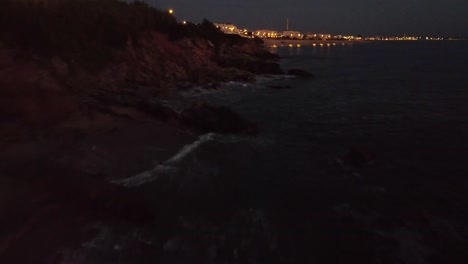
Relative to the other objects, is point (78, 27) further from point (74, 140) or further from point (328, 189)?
point (328, 189)

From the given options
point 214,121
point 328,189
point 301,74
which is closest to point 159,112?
point 214,121

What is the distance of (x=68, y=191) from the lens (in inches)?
655

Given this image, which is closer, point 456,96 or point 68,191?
point 68,191

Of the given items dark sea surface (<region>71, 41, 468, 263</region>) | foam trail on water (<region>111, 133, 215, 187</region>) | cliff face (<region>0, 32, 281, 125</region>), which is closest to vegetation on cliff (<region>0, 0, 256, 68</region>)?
cliff face (<region>0, 32, 281, 125</region>)

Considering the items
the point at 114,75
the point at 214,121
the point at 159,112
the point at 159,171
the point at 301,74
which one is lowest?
the point at 301,74

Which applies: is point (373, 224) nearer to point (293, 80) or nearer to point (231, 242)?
point (231, 242)

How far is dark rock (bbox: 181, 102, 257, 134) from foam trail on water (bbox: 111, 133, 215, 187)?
2.95 meters

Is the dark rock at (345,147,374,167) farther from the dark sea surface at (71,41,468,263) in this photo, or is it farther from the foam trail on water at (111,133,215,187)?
the foam trail on water at (111,133,215,187)

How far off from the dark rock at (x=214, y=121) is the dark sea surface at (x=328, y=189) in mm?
1165

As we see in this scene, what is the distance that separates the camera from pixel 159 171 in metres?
20.8

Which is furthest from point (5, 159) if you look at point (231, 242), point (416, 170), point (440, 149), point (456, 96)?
point (456, 96)

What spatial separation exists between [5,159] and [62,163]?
9.03ft

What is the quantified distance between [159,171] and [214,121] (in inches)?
355

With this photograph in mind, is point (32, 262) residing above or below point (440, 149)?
above
